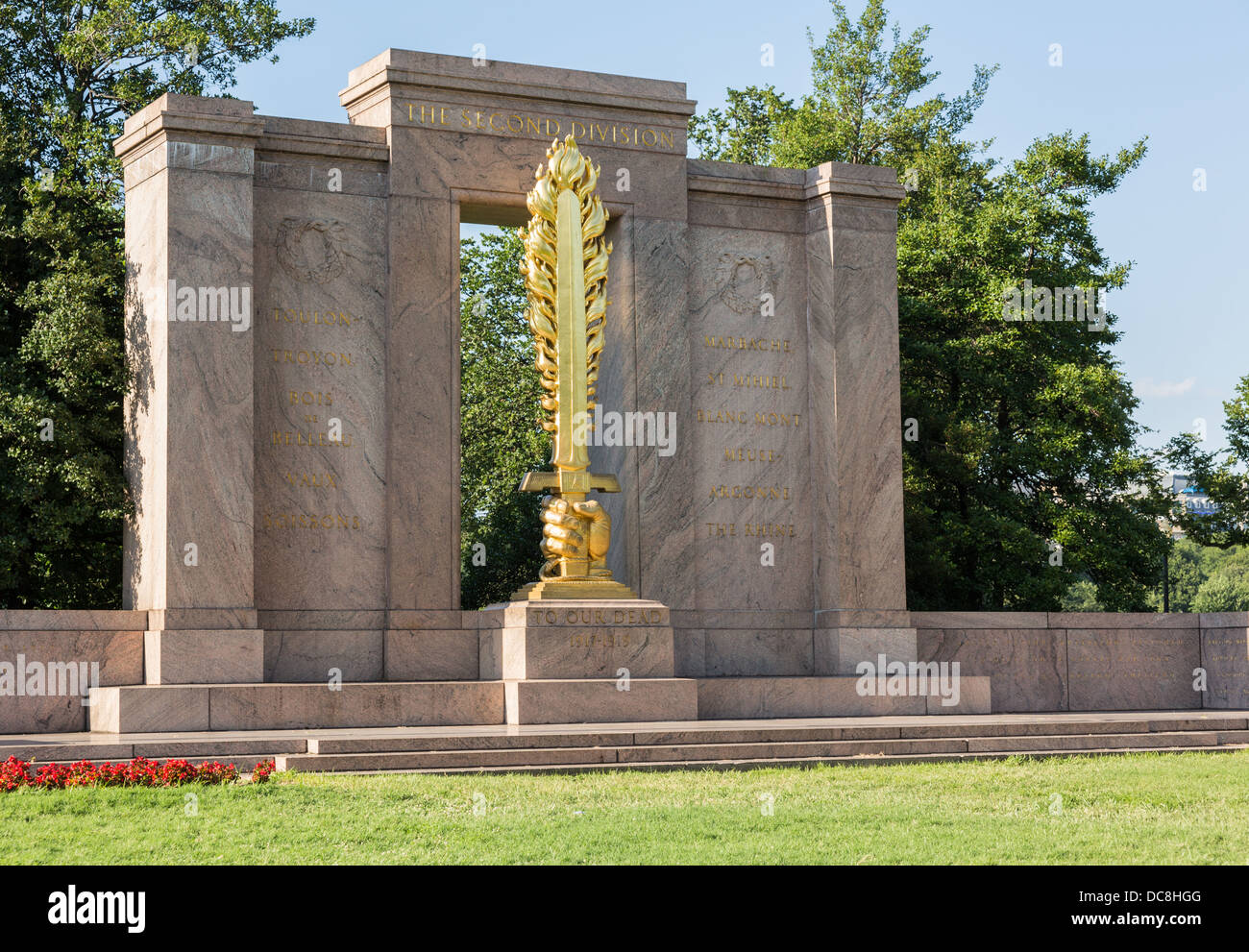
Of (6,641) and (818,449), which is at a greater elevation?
(818,449)

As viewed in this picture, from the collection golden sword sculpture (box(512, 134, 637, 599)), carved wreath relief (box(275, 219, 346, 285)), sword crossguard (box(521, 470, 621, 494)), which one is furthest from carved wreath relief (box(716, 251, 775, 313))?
carved wreath relief (box(275, 219, 346, 285))

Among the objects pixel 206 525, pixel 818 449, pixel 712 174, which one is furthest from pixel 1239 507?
pixel 206 525

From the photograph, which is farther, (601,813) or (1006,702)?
(1006,702)

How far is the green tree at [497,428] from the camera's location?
29422 millimetres

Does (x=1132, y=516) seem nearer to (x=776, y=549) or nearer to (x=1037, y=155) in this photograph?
(x=1037, y=155)

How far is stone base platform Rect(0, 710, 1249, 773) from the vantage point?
48.4ft

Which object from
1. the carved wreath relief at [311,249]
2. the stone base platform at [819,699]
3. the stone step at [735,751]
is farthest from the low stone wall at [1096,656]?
the carved wreath relief at [311,249]

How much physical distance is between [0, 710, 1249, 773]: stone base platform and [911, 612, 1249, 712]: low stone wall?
3.89 meters

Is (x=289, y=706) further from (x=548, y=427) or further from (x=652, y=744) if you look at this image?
(x=548, y=427)

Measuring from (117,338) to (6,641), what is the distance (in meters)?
5.56

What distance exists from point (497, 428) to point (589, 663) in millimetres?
15348

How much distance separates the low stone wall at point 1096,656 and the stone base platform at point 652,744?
3.89 metres

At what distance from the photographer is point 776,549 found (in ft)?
73.0

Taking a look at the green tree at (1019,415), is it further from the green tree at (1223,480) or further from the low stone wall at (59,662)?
the low stone wall at (59,662)
